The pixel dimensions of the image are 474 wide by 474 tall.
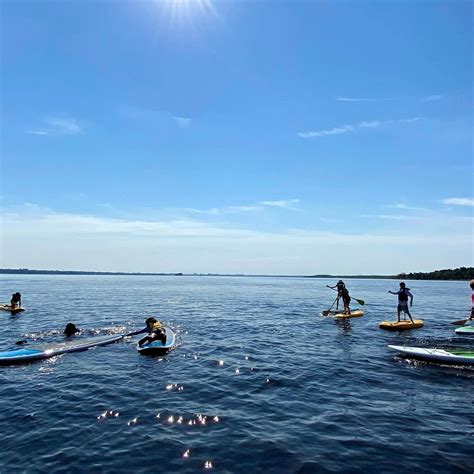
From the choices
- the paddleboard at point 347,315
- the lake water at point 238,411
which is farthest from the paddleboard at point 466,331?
the paddleboard at point 347,315

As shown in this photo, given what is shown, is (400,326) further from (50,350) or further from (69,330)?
(50,350)

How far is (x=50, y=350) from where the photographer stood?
59.7 feet

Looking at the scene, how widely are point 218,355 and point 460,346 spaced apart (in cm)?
1282

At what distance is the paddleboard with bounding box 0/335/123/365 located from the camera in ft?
55.0

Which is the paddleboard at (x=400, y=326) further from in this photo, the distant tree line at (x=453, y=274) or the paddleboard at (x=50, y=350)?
the distant tree line at (x=453, y=274)

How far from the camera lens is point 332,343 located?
21.2 metres

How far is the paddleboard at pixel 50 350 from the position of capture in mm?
16750

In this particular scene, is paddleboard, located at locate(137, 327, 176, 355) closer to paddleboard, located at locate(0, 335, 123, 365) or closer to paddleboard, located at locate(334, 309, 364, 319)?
paddleboard, located at locate(0, 335, 123, 365)

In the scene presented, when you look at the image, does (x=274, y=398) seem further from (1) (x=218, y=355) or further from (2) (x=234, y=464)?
(1) (x=218, y=355)

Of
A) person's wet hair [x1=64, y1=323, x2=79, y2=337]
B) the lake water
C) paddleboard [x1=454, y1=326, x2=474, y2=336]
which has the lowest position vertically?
the lake water

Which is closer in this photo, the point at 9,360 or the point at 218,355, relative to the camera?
the point at 9,360

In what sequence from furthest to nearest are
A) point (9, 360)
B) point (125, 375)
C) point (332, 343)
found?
1. point (332, 343)
2. point (9, 360)
3. point (125, 375)

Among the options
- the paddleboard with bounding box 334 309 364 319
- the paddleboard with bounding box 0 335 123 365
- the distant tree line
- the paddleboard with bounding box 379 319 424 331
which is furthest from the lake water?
the distant tree line

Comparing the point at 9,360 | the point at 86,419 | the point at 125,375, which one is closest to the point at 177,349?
the point at 125,375
